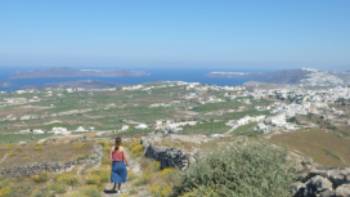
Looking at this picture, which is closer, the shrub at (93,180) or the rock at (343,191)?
the rock at (343,191)

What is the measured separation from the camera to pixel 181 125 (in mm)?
139125

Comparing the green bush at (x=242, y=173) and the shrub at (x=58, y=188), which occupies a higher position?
the green bush at (x=242, y=173)

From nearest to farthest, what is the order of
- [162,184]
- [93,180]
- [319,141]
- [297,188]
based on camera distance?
[297,188], [162,184], [93,180], [319,141]

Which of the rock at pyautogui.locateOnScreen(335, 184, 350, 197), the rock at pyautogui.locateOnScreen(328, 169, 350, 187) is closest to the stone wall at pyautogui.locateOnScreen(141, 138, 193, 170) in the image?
the rock at pyautogui.locateOnScreen(328, 169, 350, 187)

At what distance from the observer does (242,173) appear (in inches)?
435

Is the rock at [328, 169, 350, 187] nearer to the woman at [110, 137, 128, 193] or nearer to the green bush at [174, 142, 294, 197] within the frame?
the green bush at [174, 142, 294, 197]

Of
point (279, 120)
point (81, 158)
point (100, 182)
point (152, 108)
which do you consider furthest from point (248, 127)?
point (100, 182)

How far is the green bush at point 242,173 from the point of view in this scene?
10.3m

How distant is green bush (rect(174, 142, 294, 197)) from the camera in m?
10.3

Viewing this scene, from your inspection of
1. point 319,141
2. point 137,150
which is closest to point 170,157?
point 137,150

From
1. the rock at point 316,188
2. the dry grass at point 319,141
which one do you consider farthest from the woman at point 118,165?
the dry grass at point 319,141

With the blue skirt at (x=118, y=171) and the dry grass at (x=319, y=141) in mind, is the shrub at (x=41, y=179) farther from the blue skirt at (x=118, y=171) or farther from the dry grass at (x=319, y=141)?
the dry grass at (x=319, y=141)

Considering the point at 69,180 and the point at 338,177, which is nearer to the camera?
the point at 338,177

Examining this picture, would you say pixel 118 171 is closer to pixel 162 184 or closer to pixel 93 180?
pixel 162 184
